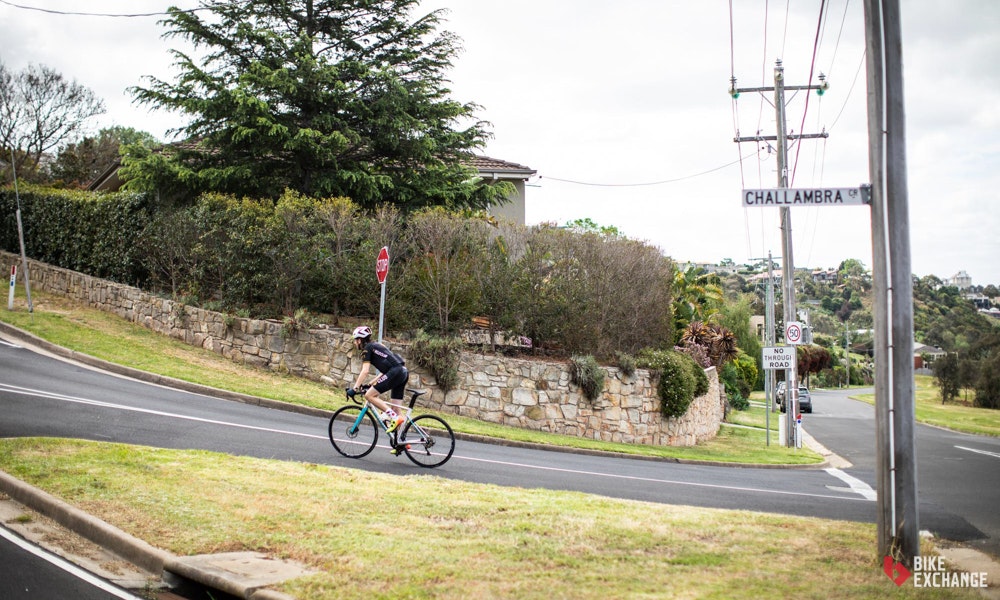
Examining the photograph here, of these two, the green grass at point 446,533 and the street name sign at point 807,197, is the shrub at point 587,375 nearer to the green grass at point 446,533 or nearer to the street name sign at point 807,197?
the green grass at point 446,533

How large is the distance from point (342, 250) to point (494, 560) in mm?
15214

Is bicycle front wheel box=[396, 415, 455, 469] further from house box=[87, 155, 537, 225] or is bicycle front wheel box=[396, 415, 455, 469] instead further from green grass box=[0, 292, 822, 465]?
house box=[87, 155, 537, 225]

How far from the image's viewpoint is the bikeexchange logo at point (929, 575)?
18.5 feet

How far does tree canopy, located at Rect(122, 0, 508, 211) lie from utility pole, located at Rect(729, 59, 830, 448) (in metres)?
9.19

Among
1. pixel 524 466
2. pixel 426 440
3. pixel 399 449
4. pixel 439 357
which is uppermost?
pixel 439 357

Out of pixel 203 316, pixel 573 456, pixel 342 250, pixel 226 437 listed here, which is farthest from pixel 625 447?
pixel 203 316

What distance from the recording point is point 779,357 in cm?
2383

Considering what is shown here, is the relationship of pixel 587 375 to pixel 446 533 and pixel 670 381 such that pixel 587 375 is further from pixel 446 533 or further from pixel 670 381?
pixel 446 533

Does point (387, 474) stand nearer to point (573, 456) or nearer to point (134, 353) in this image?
point (573, 456)

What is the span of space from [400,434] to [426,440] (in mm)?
391

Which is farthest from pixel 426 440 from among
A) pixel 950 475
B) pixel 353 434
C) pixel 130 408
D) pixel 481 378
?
pixel 950 475

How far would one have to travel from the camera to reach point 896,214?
20.3ft

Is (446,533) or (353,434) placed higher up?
(353,434)

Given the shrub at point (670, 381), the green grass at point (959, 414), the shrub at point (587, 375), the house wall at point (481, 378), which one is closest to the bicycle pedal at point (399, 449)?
the house wall at point (481, 378)
